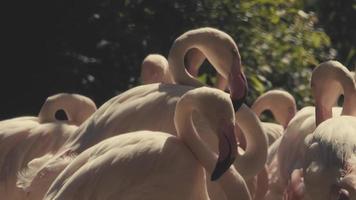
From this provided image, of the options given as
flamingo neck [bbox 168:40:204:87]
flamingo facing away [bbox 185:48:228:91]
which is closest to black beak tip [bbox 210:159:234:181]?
flamingo neck [bbox 168:40:204:87]

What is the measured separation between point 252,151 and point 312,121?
3.21 feet

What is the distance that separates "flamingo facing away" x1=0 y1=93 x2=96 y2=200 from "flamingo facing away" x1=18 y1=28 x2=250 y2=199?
2.10 feet

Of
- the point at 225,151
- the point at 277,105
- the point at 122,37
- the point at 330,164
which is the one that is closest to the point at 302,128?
the point at 277,105

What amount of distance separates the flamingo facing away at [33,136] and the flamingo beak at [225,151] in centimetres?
192

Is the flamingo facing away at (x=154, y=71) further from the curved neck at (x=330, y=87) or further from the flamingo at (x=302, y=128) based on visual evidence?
the curved neck at (x=330, y=87)

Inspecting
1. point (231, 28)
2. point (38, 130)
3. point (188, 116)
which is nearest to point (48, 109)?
point (38, 130)

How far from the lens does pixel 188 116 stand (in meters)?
7.47

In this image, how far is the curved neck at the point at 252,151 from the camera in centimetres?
793

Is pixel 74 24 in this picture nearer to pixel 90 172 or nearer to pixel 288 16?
pixel 288 16

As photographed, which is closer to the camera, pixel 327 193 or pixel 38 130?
pixel 327 193

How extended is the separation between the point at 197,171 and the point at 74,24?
5071mm

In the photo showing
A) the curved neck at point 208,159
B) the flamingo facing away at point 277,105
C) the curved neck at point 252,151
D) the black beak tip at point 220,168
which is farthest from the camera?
the flamingo facing away at point 277,105

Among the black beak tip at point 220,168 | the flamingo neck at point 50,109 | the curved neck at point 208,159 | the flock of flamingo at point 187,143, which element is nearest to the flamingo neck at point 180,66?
the flock of flamingo at point 187,143

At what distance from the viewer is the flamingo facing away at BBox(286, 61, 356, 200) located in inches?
285
